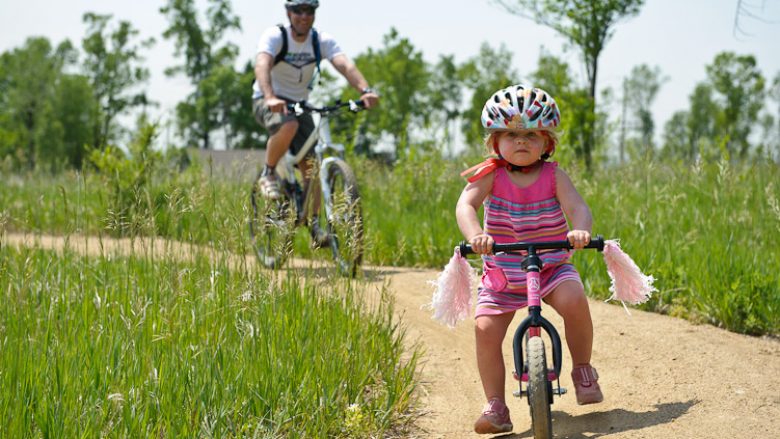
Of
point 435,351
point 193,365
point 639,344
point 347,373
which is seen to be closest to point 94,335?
point 193,365

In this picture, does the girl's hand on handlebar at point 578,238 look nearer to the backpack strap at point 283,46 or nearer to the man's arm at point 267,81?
the man's arm at point 267,81

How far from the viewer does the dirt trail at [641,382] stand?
3533 millimetres

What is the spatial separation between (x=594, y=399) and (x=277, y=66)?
4.19 m

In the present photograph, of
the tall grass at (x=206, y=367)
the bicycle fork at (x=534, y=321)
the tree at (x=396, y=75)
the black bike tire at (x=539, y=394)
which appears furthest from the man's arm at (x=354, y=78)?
the tree at (x=396, y=75)

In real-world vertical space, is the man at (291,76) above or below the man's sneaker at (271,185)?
above

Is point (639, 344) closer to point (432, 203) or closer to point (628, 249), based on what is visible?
point (628, 249)

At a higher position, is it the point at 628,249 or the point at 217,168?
the point at 217,168

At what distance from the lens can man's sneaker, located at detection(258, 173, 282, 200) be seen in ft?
22.2

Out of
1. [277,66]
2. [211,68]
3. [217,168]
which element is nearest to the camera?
[277,66]

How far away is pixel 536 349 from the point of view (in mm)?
3104

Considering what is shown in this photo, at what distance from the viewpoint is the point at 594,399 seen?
352cm

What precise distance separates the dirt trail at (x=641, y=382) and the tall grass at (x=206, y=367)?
29cm

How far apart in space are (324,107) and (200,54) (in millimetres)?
47531

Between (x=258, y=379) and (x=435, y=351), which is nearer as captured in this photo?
(x=258, y=379)
